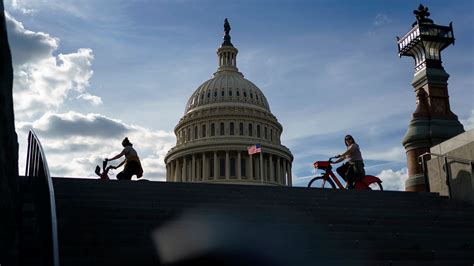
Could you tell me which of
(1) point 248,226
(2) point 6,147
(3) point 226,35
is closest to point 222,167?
(3) point 226,35

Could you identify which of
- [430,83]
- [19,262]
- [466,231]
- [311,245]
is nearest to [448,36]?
[430,83]

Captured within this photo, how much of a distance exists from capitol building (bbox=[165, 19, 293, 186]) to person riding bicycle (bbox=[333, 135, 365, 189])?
207 ft

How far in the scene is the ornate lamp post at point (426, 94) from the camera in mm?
31141

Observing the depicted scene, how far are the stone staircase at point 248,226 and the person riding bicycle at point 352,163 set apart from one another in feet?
6.88

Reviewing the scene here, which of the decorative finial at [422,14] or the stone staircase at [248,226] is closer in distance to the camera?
the stone staircase at [248,226]

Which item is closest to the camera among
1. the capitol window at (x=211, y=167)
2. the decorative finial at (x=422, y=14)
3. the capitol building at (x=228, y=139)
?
the decorative finial at (x=422, y=14)

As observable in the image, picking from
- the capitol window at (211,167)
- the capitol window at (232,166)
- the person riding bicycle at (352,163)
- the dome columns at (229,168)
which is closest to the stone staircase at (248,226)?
the person riding bicycle at (352,163)

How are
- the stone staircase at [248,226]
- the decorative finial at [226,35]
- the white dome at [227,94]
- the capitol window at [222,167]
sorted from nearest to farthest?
the stone staircase at [248,226] → the capitol window at [222,167] → the white dome at [227,94] → the decorative finial at [226,35]

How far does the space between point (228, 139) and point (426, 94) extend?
1985 inches

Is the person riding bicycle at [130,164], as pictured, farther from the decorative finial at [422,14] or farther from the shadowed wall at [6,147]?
Answer: the decorative finial at [422,14]

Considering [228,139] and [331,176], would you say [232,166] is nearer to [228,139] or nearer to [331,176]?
[228,139]

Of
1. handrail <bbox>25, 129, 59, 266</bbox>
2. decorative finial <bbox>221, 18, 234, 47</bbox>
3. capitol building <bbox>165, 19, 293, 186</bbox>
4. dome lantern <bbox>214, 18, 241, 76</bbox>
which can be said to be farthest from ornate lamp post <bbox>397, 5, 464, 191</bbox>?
decorative finial <bbox>221, 18, 234, 47</bbox>

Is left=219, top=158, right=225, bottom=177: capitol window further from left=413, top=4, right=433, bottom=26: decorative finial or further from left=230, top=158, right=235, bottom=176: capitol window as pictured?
left=413, top=4, right=433, bottom=26: decorative finial

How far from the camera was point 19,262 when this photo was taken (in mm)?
6973
